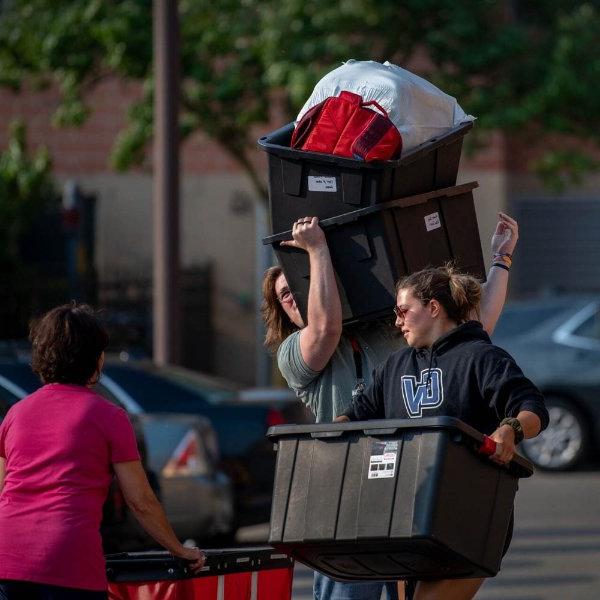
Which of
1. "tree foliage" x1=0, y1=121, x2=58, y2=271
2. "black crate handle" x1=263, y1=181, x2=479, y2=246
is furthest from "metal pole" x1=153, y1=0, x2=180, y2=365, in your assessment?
"black crate handle" x1=263, y1=181, x2=479, y2=246

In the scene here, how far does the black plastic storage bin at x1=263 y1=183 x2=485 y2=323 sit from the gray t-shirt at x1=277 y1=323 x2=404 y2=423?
0.48 ft

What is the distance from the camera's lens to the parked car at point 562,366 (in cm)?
1467

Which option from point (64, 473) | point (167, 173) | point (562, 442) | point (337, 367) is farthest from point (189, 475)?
point (562, 442)

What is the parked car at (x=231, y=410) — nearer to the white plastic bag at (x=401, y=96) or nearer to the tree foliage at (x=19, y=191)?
the white plastic bag at (x=401, y=96)

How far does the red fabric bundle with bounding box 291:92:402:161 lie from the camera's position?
4.66m

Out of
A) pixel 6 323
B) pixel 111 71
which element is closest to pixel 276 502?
pixel 111 71

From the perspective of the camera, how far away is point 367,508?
4.12 meters

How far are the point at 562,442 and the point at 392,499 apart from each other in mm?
10885

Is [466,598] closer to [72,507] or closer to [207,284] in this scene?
[72,507]

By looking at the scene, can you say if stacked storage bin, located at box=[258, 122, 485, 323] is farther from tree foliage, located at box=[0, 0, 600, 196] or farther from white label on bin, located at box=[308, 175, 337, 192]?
tree foliage, located at box=[0, 0, 600, 196]

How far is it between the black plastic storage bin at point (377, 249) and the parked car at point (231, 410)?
5475 millimetres

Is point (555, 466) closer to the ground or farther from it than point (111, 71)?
closer to the ground

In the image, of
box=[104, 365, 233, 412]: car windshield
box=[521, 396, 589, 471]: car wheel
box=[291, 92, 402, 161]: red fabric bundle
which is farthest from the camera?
box=[521, 396, 589, 471]: car wheel

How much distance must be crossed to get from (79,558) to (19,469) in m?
0.30
